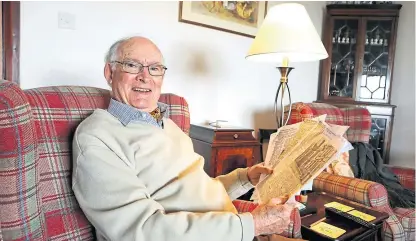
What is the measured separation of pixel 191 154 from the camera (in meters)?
0.99

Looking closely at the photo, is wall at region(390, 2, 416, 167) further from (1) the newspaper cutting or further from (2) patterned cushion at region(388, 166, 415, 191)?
(1) the newspaper cutting

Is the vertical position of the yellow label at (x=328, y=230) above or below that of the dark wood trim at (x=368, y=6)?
below

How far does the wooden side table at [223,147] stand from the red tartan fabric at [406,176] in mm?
959

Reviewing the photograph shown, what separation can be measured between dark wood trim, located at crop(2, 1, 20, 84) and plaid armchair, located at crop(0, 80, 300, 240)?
0.67m

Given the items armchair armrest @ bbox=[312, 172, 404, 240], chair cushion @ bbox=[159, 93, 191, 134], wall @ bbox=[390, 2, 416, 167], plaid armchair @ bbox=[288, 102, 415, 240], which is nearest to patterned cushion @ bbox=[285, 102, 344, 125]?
plaid armchair @ bbox=[288, 102, 415, 240]

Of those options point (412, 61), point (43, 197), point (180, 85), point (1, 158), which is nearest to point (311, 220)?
point (43, 197)

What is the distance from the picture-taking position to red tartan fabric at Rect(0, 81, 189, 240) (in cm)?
65

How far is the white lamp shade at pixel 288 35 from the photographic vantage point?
53.1 inches

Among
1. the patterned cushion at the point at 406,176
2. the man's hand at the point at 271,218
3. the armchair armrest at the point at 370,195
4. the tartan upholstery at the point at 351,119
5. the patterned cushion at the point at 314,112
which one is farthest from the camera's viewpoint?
the tartan upholstery at the point at 351,119

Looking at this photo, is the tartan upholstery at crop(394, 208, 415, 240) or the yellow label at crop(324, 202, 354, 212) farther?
the tartan upholstery at crop(394, 208, 415, 240)

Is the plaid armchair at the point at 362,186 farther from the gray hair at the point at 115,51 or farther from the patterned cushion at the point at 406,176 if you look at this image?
the gray hair at the point at 115,51

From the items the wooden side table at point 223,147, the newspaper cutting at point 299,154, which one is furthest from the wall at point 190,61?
the newspaper cutting at point 299,154

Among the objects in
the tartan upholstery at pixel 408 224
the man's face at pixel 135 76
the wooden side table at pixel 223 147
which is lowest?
the tartan upholstery at pixel 408 224

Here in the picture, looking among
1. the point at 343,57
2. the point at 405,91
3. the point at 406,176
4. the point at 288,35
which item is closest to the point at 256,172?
the point at 288,35
